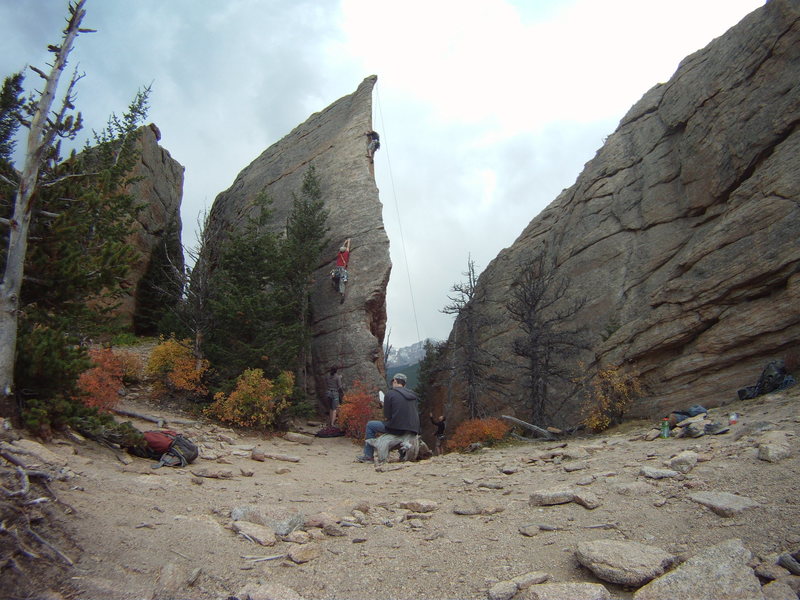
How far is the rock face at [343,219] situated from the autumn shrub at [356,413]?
2509 mm

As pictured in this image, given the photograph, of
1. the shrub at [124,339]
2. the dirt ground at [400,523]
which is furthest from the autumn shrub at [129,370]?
the dirt ground at [400,523]

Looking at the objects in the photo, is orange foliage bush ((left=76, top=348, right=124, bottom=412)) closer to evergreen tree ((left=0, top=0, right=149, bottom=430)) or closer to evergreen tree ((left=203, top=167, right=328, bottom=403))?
evergreen tree ((left=0, top=0, right=149, bottom=430))

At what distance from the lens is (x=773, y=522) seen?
12.4ft

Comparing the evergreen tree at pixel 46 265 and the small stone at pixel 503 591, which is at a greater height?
the evergreen tree at pixel 46 265

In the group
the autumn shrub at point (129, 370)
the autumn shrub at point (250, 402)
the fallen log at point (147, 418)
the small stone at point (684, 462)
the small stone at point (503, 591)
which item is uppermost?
the autumn shrub at point (129, 370)

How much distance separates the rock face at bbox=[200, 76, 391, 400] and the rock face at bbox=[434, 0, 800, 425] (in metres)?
6.57

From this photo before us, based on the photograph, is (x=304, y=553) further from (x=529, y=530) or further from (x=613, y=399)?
(x=613, y=399)

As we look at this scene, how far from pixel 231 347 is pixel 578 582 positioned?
16.0m

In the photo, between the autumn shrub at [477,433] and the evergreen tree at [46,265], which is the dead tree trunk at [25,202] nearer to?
the evergreen tree at [46,265]

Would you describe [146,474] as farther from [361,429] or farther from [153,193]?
[153,193]

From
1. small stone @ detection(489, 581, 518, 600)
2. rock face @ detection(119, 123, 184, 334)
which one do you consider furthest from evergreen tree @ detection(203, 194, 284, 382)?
small stone @ detection(489, 581, 518, 600)

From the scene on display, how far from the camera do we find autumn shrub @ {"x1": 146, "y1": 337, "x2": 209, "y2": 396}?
15.8 metres

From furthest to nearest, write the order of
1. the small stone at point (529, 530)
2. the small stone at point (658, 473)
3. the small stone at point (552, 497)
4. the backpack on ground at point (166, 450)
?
1. the backpack on ground at point (166, 450)
2. the small stone at point (658, 473)
3. the small stone at point (552, 497)
4. the small stone at point (529, 530)

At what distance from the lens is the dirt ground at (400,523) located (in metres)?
3.62
